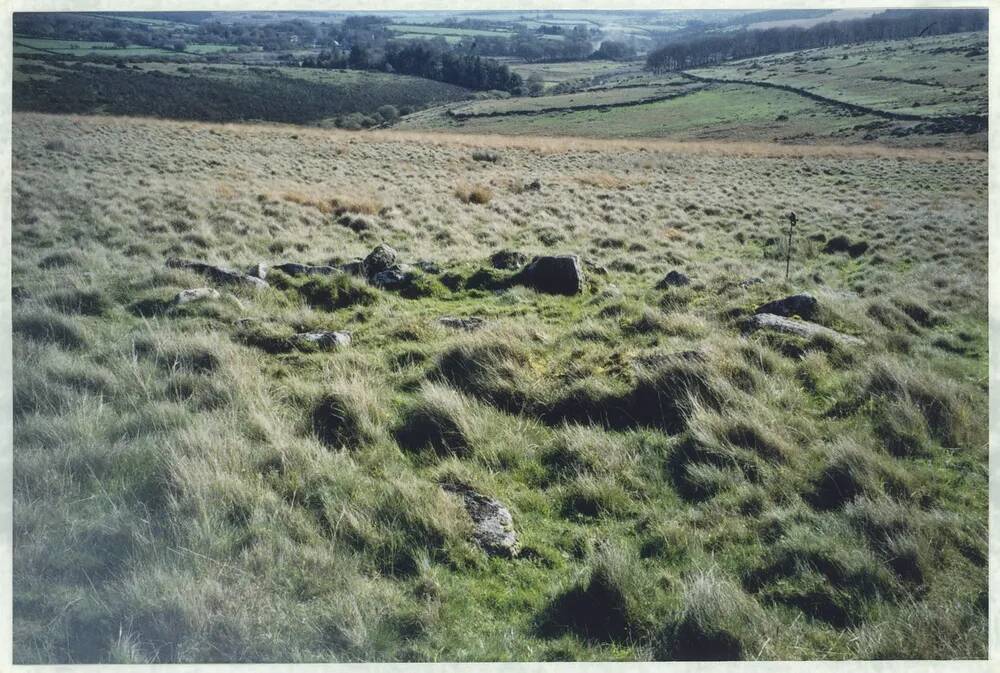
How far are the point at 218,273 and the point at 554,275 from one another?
4.36 metres

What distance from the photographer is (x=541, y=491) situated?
4.01 meters

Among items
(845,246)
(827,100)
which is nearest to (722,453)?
(845,246)

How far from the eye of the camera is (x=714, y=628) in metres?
2.96


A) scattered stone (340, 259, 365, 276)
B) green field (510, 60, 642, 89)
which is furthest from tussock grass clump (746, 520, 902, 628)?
green field (510, 60, 642, 89)

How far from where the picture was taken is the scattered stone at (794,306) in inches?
273

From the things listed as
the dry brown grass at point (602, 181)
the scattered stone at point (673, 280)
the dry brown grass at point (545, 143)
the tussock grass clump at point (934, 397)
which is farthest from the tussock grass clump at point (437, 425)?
the dry brown grass at point (545, 143)

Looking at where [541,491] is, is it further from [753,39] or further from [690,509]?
[753,39]

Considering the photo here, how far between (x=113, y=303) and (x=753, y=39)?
8.59 meters

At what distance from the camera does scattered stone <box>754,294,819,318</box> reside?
273 inches

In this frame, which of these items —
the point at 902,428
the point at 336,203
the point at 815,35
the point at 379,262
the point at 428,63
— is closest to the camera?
the point at 902,428

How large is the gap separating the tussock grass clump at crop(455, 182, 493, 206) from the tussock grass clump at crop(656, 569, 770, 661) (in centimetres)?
1325

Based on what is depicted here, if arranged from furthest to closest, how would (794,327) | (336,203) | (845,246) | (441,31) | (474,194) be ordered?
(474,194)
(336,203)
(845,246)
(441,31)
(794,327)

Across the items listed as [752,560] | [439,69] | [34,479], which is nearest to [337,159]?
[439,69]

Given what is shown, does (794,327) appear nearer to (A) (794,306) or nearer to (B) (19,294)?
(A) (794,306)
